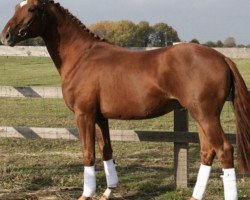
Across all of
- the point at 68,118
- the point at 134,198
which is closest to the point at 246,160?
the point at 134,198

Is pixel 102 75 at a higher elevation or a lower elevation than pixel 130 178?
higher

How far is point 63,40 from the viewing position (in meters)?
5.77

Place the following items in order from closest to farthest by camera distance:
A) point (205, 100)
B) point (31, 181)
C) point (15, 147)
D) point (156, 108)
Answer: point (205, 100) < point (156, 108) < point (31, 181) < point (15, 147)

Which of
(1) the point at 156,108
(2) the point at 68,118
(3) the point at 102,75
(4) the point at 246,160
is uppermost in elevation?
(3) the point at 102,75

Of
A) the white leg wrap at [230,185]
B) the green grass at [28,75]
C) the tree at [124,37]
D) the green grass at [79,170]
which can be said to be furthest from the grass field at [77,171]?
the green grass at [28,75]

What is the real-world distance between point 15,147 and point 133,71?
14.3 feet

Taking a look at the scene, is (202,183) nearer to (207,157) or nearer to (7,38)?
(207,157)

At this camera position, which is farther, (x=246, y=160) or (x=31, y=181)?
(x=31, y=181)

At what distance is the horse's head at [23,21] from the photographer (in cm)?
545

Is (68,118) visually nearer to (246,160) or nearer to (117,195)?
(117,195)

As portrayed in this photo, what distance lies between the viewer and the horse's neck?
5.71 metres

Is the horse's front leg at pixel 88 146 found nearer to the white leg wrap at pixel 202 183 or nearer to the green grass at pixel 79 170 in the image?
the green grass at pixel 79 170

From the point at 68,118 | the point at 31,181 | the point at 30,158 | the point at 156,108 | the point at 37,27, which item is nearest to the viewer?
the point at 156,108

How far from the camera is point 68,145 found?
9055 mm
